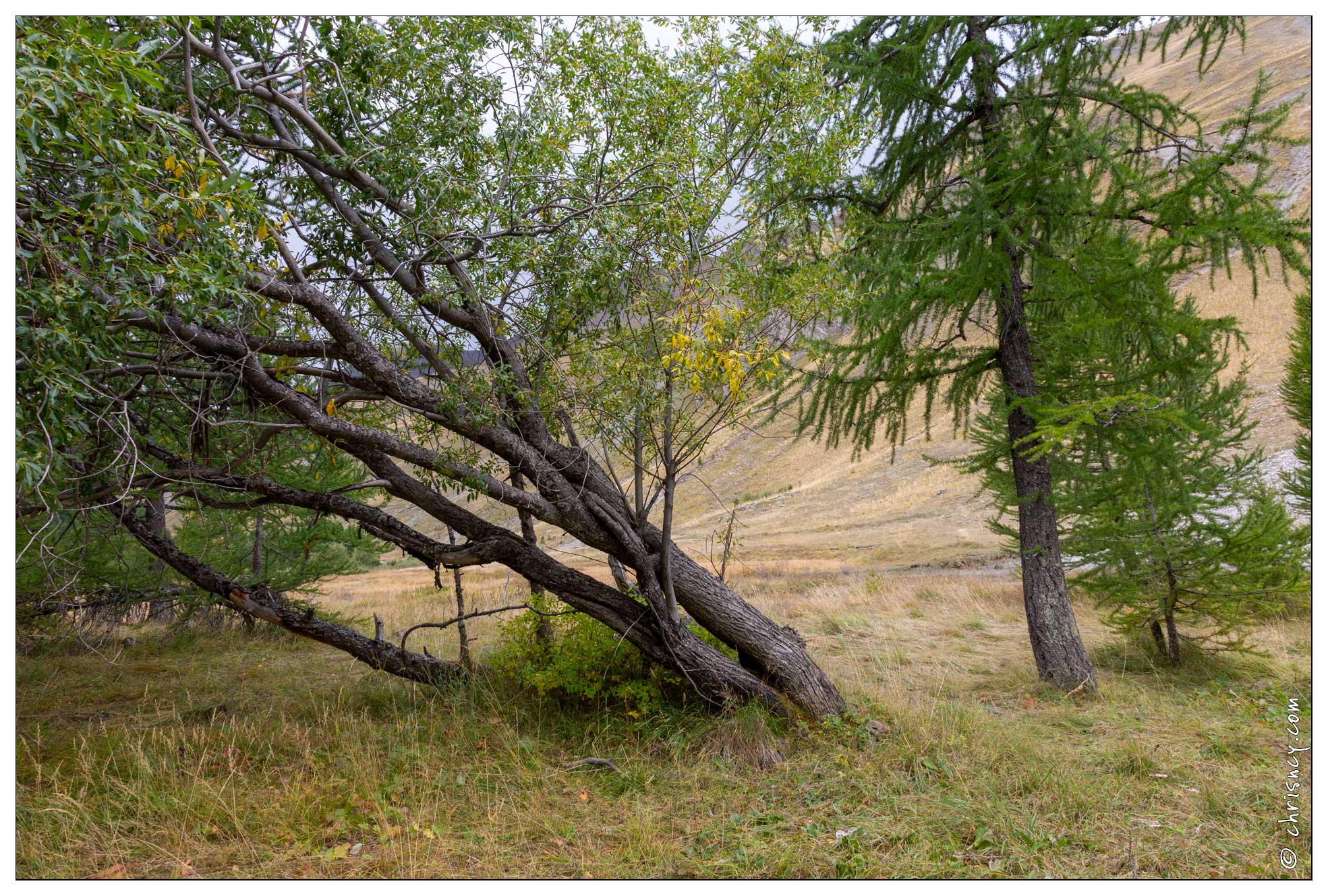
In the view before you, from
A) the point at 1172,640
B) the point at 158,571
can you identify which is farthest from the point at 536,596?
the point at 1172,640

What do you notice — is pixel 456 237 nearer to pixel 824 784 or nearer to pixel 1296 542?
pixel 824 784

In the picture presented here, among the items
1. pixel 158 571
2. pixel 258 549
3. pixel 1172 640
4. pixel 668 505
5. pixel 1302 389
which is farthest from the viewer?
pixel 1302 389

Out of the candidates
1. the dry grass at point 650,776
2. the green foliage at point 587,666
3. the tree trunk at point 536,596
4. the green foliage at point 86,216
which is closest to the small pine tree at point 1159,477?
the dry grass at point 650,776

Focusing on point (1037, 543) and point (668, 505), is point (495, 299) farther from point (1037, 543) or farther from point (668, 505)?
point (1037, 543)

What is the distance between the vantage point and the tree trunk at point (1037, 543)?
674 cm

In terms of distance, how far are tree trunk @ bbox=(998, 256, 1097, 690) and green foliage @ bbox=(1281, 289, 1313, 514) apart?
481 cm

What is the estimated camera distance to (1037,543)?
22.8 feet

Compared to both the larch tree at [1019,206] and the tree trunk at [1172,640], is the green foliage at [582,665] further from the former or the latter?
the tree trunk at [1172,640]

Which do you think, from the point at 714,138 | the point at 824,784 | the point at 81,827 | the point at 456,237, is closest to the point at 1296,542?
the point at 824,784

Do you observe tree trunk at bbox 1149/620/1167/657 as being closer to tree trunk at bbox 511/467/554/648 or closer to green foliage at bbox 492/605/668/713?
green foliage at bbox 492/605/668/713

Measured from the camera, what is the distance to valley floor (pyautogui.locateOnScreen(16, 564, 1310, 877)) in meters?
3.64

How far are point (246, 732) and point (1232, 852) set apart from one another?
20.4 feet

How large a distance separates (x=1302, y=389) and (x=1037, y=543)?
6.79 m

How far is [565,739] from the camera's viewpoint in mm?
5277
